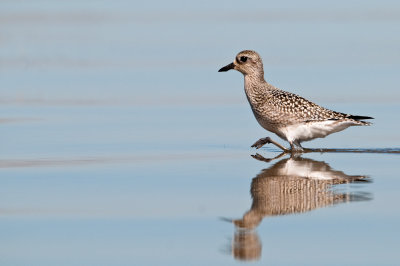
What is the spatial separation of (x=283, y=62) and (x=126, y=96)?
4.02m

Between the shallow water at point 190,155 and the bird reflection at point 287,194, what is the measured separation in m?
0.03

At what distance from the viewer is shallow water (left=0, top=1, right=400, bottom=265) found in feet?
25.6

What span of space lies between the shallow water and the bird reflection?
3 cm

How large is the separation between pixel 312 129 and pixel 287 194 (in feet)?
11.9

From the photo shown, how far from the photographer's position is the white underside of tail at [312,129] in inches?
507

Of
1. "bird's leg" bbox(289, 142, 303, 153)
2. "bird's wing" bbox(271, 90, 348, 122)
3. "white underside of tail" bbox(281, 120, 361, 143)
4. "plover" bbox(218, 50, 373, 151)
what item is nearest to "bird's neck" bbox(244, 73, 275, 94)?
"plover" bbox(218, 50, 373, 151)

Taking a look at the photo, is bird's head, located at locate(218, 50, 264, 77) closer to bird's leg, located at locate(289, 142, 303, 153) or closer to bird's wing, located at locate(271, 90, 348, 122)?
bird's wing, located at locate(271, 90, 348, 122)

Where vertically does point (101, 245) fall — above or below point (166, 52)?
below

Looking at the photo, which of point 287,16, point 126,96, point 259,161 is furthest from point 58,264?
point 287,16

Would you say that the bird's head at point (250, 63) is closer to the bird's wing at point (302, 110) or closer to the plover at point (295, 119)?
the plover at point (295, 119)

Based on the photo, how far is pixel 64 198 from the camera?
9.45 meters

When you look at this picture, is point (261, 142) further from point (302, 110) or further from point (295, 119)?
point (302, 110)

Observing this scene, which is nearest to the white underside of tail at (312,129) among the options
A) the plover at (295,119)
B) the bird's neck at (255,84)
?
the plover at (295,119)

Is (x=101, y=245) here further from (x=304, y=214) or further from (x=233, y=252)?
(x=304, y=214)
